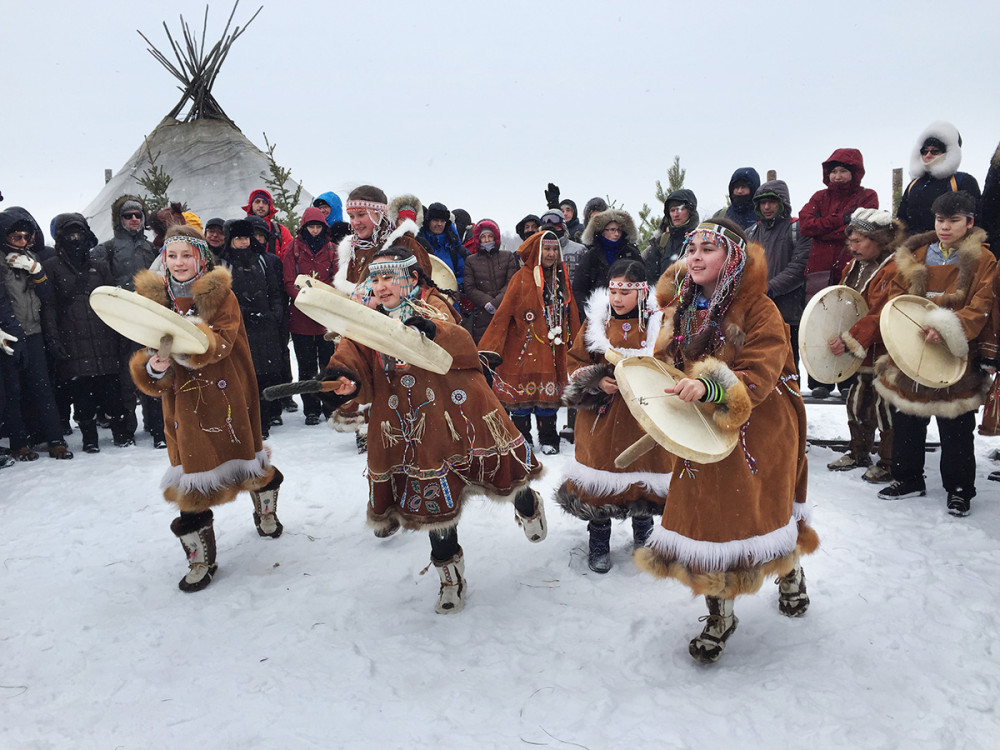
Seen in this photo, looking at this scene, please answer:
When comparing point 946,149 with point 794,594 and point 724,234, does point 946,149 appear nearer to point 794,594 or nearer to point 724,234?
point 724,234

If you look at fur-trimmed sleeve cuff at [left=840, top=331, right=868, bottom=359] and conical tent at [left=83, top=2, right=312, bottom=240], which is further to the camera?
conical tent at [left=83, top=2, right=312, bottom=240]

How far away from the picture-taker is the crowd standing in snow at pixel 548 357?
A: 2.77 metres

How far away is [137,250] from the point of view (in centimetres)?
679

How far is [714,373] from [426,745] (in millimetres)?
1815

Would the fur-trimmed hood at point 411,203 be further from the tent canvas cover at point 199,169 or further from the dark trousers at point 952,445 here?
the tent canvas cover at point 199,169

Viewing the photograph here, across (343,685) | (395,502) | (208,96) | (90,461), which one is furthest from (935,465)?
(208,96)

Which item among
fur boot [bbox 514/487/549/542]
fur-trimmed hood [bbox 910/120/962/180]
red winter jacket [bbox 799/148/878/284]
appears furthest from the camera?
red winter jacket [bbox 799/148/878/284]

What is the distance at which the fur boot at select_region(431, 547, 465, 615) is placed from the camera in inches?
135

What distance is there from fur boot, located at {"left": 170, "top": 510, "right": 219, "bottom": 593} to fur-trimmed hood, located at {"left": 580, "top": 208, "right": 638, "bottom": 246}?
4.10 meters

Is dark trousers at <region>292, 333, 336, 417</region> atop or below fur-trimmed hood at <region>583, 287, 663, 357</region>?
below

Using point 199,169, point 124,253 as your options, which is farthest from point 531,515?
point 199,169

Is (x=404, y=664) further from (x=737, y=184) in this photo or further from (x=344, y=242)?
(x=737, y=184)

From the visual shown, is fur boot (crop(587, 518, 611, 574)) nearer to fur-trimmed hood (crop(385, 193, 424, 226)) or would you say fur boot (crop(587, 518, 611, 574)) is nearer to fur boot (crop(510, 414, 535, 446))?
fur boot (crop(510, 414, 535, 446))

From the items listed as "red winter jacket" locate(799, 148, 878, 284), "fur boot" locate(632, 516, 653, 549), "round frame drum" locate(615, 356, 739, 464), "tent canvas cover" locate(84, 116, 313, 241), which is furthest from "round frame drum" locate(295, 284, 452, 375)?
"tent canvas cover" locate(84, 116, 313, 241)
